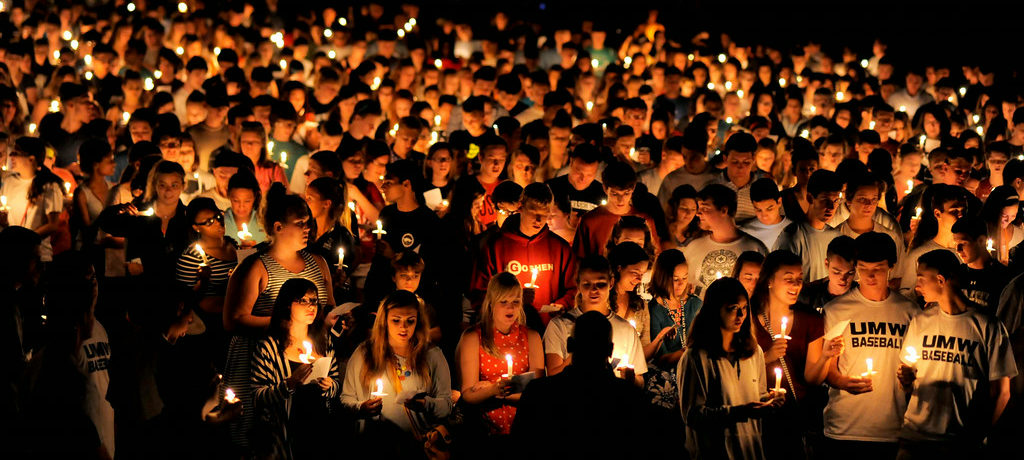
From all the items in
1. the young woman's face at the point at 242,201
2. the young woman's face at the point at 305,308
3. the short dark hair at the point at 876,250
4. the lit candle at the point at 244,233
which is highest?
the young woman's face at the point at 242,201

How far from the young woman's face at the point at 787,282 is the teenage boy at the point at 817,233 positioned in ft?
4.15

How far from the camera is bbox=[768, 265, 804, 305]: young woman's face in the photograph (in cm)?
680

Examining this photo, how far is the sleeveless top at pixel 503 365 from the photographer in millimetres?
6562

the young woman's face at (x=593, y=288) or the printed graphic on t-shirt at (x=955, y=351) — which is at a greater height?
the young woman's face at (x=593, y=288)

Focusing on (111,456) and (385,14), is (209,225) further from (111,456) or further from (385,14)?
(385,14)

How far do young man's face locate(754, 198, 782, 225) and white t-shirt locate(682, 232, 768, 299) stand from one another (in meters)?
0.59

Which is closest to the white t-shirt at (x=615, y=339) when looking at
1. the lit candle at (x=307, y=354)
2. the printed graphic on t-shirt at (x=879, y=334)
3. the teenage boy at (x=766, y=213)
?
the printed graphic on t-shirt at (x=879, y=334)

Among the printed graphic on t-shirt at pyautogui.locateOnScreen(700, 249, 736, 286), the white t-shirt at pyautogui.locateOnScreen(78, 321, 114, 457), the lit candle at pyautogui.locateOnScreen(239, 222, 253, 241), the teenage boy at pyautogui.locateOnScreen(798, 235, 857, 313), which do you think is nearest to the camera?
the white t-shirt at pyautogui.locateOnScreen(78, 321, 114, 457)

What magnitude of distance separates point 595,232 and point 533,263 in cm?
79

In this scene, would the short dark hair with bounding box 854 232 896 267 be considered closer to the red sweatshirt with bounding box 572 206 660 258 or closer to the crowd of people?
the crowd of people

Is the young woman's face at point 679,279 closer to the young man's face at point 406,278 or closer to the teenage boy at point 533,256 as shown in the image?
the teenage boy at point 533,256

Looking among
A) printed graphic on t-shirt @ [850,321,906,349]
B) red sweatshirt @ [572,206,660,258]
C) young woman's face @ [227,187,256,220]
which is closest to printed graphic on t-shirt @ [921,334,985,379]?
printed graphic on t-shirt @ [850,321,906,349]

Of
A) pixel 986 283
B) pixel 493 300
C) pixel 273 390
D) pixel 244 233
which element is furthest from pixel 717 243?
pixel 273 390

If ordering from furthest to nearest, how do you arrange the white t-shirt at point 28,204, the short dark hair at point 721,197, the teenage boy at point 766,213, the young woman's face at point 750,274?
the white t-shirt at point 28,204
the teenage boy at point 766,213
the short dark hair at point 721,197
the young woman's face at point 750,274
